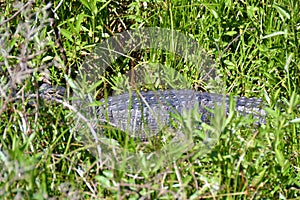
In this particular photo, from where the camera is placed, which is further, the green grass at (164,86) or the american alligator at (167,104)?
the american alligator at (167,104)

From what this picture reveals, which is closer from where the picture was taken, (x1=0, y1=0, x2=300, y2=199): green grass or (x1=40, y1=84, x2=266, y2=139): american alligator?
(x1=0, y1=0, x2=300, y2=199): green grass

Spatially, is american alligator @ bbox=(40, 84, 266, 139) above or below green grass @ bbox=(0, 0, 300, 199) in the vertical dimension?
below

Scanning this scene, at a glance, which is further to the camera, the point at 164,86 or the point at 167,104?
the point at 164,86

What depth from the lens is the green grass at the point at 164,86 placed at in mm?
1964

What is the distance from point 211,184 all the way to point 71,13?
161 centimetres

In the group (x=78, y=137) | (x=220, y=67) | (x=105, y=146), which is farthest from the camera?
(x=220, y=67)

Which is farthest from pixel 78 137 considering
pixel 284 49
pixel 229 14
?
pixel 229 14

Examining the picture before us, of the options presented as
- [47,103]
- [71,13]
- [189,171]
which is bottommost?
[189,171]

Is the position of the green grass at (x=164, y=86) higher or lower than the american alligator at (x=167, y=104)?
higher

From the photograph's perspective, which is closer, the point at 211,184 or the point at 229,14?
the point at 211,184

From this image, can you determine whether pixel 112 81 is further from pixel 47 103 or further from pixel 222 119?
pixel 222 119

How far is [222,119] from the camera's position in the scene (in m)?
2.02

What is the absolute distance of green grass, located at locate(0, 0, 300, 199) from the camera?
6.44ft

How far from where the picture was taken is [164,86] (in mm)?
3201
